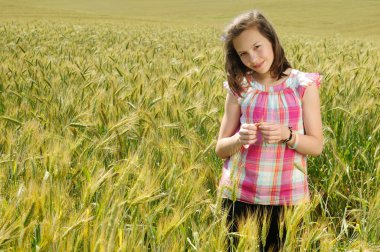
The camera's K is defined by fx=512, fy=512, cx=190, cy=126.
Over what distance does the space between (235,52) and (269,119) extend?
0.33 meters

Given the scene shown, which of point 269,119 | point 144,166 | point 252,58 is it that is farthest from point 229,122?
point 144,166

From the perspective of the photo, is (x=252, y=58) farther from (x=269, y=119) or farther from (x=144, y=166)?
(x=144, y=166)

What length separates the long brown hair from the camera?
200 cm

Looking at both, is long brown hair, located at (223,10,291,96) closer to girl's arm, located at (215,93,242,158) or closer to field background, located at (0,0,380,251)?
girl's arm, located at (215,93,242,158)

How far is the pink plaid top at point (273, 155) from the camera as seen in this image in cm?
202

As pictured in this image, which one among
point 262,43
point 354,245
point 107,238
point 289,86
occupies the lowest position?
point 354,245

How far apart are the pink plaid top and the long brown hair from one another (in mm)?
61

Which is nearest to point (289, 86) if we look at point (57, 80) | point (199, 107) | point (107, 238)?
point (199, 107)

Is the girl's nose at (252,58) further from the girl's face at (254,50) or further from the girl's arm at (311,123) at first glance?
the girl's arm at (311,123)

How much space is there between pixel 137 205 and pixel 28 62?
Answer: 3.26m

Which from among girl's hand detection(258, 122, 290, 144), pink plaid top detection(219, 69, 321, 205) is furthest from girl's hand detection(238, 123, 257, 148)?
pink plaid top detection(219, 69, 321, 205)

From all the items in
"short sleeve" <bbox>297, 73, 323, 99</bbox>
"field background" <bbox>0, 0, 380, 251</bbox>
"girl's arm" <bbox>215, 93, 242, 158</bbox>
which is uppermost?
"short sleeve" <bbox>297, 73, 323, 99</bbox>

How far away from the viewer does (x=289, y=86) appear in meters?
2.05

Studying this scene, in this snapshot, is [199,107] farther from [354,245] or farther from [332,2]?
[332,2]
